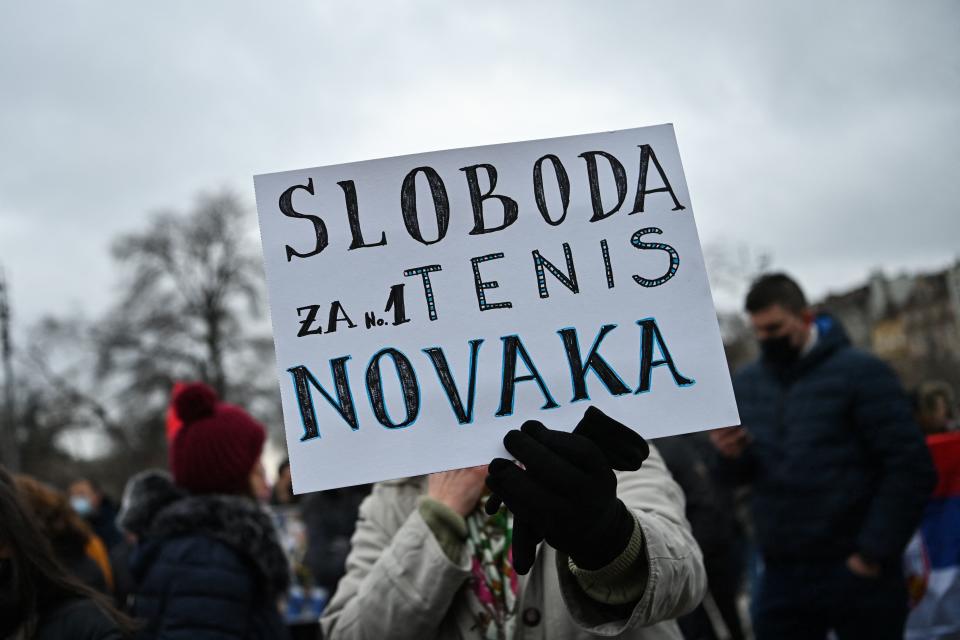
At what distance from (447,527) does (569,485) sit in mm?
523

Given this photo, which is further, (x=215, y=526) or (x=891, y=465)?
(x=891, y=465)

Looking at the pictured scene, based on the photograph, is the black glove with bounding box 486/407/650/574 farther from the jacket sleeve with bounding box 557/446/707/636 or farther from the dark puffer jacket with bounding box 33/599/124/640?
the dark puffer jacket with bounding box 33/599/124/640

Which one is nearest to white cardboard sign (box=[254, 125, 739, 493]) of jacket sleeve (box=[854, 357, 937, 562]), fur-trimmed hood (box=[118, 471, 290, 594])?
fur-trimmed hood (box=[118, 471, 290, 594])

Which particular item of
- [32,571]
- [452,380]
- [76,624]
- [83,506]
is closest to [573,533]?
[452,380]

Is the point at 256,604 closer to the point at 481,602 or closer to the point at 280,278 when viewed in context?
the point at 481,602

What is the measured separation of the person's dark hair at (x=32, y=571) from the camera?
2.12 metres

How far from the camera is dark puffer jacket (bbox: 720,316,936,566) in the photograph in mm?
3125

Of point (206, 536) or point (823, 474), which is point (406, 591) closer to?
point (206, 536)

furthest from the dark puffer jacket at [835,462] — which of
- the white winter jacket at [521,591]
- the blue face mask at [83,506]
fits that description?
the blue face mask at [83,506]

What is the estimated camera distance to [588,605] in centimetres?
162

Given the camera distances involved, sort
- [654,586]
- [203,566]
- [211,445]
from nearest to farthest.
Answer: [654,586]
[203,566]
[211,445]

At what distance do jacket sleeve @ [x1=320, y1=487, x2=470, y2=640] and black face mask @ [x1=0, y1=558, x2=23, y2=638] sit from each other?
785 millimetres

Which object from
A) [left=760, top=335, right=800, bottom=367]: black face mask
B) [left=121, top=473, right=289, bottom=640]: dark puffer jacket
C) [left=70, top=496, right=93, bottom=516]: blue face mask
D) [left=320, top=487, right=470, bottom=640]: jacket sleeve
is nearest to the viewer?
[left=320, top=487, right=470, bottom=640]: jacket sleeve

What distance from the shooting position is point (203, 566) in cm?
252
